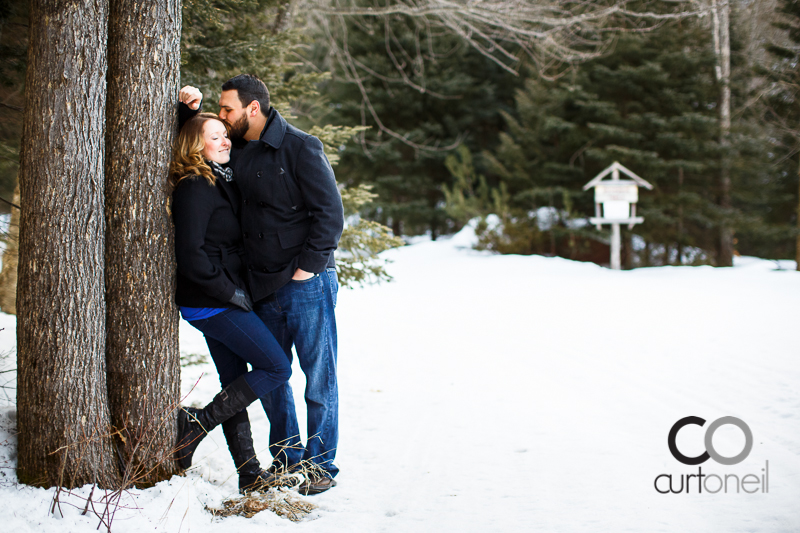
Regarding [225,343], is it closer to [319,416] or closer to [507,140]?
[319,416]

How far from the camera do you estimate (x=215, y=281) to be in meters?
2.62

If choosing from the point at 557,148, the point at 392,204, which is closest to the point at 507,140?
the point at 557,148

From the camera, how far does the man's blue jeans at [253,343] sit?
108 inches

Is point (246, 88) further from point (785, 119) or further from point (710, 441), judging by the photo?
point (785, 119)

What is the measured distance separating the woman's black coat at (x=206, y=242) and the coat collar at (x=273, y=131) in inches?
12.2

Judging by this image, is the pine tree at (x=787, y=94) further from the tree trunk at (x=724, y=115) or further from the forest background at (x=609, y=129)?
the tree trunk at (x=724, y=115)

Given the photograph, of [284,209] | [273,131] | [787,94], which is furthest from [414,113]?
[284,209]

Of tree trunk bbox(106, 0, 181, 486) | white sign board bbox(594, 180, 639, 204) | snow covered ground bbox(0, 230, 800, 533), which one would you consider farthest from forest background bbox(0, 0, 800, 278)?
tree trunk bbox(106, 0, 181, 486)

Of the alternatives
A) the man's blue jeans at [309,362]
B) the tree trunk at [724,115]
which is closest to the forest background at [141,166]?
the tree trunk at [724,115]

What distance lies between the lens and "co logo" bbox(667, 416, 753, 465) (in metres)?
3.35

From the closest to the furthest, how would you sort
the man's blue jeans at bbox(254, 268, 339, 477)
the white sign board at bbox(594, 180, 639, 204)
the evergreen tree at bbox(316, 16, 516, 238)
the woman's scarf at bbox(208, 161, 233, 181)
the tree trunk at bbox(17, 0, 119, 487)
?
the tree trunk at bbox(17, 0, 119, 487) < the woman's scarf at bbox(208, 161, 233, 181) < the man's blue jeans at bbox(254, 268, 339, 477) < the white sign board at bbox(594, 180, 639, 204) < the evergreen tree at bbox(316, 16, 516, 238)

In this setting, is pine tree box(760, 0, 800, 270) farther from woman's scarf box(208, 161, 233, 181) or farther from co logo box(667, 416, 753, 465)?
woman's scarf box(208, 161, 233, 181)

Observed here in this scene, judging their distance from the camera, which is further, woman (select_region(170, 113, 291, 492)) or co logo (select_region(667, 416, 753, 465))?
co logo (select_region(667, 416, 753, 465))

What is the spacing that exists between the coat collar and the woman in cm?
20
